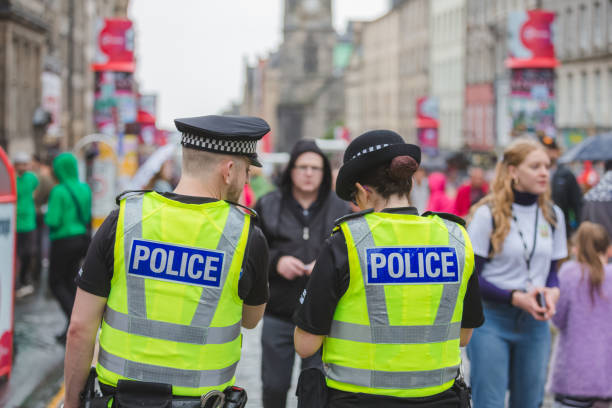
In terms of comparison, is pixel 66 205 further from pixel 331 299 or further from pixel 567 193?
pixel 331 299

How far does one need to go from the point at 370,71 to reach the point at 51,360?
95.2 m

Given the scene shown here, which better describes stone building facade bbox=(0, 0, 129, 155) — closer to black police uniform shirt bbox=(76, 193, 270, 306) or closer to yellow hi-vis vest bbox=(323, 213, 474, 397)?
black police uniform shirt bbox=(76, 193, 270, 306)

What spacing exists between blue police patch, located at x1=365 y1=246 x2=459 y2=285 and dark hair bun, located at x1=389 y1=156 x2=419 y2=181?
28 centimetres

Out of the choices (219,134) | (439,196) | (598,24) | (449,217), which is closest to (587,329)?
(449,217)

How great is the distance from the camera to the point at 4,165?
8031 millimetres

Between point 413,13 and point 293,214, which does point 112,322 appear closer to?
point 293,214

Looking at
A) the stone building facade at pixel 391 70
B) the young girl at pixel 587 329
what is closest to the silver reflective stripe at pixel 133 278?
the young girl at pixel 587 329

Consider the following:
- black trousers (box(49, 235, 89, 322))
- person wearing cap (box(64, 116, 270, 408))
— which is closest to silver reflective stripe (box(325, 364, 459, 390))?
person wearing cap (box(64, 116, 270, 408))

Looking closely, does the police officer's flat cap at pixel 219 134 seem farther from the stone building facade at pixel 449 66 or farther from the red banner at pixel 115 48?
the stone building facade at pixel 449 66

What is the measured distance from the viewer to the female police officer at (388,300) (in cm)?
392

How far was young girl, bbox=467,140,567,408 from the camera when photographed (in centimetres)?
589

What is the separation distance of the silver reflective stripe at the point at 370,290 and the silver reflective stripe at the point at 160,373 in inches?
24.4

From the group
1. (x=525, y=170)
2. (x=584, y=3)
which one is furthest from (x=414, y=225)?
(x=584, y=3)

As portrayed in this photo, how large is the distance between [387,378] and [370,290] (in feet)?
1.08
